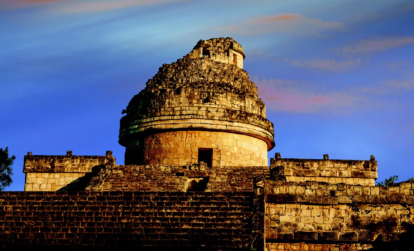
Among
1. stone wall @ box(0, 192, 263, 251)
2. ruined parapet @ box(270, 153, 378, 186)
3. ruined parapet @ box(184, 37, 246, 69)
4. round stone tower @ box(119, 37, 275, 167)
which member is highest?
ruined parapet @ box(184, 37, 246, 69)

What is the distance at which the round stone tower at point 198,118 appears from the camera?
21109 millimetres

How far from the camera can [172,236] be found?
13188 mm

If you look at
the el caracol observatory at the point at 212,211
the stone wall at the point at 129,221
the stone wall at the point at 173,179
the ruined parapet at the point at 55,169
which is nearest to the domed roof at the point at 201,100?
the el caracol observatory at the point at 212,211

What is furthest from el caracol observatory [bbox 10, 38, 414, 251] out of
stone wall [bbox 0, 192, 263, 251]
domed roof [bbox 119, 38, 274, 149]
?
domed roof [bbox 119, 38, 274, 149]

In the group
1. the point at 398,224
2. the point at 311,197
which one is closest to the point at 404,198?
the point at 398,224

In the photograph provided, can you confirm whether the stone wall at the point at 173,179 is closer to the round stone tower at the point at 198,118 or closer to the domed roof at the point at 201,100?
the round stone tower at the point at 198,118

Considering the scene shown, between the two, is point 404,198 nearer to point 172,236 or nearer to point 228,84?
point 172,236

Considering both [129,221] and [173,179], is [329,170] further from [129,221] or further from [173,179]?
[129,221]

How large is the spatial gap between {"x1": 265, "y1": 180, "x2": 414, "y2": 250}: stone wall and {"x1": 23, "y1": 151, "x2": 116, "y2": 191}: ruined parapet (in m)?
8.46

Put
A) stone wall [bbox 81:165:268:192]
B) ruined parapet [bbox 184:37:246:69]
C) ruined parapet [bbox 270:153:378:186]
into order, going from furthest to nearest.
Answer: ruined parapet [bbox 184:37:246:69], ruined parapet [bbox 270:153:378:186], stone wall [bbox 81:165:268:192]

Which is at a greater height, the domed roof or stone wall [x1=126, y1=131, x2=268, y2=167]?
the domed roof

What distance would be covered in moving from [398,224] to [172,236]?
20.0 feet

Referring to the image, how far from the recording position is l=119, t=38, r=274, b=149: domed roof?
2136cm

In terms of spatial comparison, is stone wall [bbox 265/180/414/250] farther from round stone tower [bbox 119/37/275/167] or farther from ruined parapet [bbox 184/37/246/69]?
ruined parapet [bbox 184/37/246/69]
